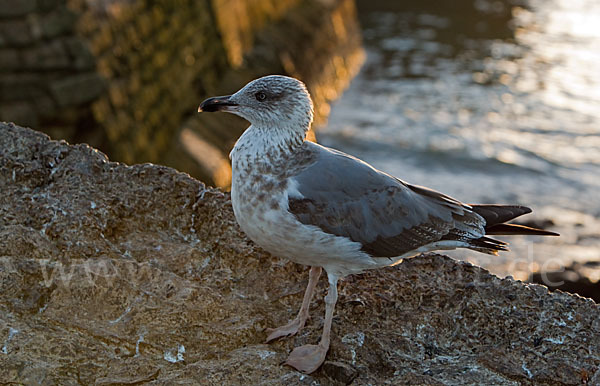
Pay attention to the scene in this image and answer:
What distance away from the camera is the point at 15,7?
820 cm

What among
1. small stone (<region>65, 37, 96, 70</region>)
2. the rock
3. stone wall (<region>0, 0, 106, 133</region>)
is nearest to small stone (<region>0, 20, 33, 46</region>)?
stone wall (<region>0, 0, 106, 133</region>)

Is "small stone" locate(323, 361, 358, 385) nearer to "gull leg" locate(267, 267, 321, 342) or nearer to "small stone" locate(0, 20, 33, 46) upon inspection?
"gull leg" locate(267, 267, 321, 342)

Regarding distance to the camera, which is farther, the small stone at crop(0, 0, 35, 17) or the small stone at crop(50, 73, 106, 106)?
the small stone at crop(50, 73, 106, 106)

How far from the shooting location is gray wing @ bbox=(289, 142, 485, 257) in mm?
3742

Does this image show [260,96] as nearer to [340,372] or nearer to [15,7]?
[340,372]

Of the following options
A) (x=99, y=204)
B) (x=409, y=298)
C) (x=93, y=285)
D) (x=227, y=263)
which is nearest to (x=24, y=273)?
(x=93, y=285)

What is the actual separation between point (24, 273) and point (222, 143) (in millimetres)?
7541

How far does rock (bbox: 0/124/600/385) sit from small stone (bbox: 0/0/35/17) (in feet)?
13.3

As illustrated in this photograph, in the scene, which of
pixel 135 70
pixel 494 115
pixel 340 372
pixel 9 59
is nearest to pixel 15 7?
pixel 9 59

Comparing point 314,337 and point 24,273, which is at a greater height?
point 24,273

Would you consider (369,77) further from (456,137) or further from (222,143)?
(222,143)

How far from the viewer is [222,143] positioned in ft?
37.4

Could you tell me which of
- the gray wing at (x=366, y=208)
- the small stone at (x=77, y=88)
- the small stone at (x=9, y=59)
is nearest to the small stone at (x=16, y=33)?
the small stone at (x=9, y=59)

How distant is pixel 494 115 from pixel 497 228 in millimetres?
12845
